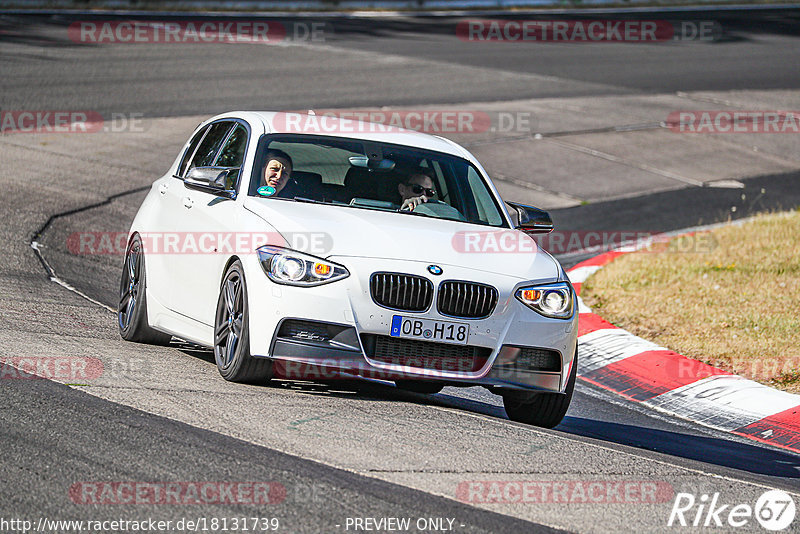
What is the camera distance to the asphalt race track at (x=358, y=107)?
200 inches

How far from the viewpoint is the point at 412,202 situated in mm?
7723

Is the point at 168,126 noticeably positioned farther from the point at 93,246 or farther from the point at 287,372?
the point at 287,372

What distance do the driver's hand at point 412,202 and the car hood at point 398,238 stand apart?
199 mm

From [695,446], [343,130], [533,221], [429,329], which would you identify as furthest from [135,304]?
[695,446]

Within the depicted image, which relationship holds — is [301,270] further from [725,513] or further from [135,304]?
[725,513]

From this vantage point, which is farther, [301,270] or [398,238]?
[398,238]

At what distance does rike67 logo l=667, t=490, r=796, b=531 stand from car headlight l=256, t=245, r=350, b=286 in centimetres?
215

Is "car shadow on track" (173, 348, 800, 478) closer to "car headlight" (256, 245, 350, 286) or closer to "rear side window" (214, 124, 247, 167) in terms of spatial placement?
"car headlight" (256, 245, 350, 286)

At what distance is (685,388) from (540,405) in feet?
7.25

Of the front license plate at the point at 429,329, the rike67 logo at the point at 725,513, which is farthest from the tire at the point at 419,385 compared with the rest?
the rike67 logo at the point at 725,513

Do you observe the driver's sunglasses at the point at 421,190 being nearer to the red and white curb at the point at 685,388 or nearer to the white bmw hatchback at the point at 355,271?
the white bmw hatchback at the point at 355,271

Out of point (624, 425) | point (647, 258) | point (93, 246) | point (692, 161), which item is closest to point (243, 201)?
point (624, 425)

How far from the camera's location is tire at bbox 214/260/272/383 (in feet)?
21.5

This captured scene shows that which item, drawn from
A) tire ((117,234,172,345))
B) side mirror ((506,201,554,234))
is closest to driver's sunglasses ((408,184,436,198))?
side mirror ((506,201,554,234))
